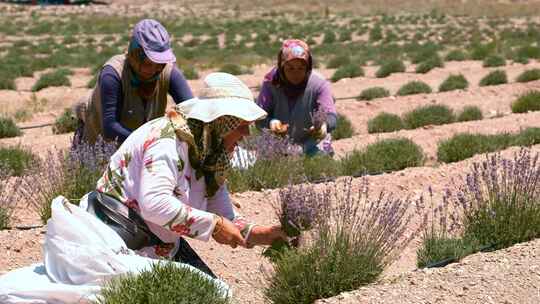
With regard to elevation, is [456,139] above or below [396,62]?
above

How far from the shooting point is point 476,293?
4.52 metres

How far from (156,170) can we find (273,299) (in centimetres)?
98

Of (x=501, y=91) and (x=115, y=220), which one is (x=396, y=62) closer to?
(x=501, y=91)

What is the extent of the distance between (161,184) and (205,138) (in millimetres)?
287

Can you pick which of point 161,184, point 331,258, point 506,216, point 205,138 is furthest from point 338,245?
point 506,216

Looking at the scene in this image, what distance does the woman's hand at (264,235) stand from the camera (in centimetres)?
428

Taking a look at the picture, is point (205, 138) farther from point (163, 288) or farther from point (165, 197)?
point (163, 288)

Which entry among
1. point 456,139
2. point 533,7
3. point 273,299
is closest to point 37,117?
point 456,139

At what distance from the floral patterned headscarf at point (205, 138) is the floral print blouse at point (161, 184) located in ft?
0.11

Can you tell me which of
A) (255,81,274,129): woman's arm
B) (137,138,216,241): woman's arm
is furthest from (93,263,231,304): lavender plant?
(255,81,274,129): woman's arm

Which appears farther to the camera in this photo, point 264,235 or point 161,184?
point 264,235

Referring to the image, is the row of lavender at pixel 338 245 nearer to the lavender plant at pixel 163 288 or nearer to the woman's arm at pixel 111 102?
the lavender plant at pixel 163 288

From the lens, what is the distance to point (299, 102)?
8.33 metres

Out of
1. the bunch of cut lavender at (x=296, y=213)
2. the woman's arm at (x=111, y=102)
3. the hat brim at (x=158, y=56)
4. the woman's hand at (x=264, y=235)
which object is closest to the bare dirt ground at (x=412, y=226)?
the woman's hand at (x=264, y=235)
